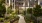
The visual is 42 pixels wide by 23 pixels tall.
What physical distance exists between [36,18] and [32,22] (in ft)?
0.20

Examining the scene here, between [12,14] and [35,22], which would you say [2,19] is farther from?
[35,22]

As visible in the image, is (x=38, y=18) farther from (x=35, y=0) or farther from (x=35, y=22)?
(x=35, y=0)

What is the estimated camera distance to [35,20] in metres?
0.95

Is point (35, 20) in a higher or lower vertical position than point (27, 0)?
lower

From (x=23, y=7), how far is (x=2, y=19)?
26cm

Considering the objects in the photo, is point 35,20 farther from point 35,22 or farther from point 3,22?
point 3,22

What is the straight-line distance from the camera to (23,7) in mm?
953

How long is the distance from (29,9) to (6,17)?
10.2 inches

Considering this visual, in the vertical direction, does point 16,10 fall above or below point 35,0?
below

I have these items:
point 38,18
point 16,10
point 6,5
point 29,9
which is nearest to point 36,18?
point 38,18

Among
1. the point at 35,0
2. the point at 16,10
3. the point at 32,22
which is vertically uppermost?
the point at 35,0

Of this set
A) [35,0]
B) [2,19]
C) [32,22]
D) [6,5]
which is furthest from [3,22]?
[35,0]

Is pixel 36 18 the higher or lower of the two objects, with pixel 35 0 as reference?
lower

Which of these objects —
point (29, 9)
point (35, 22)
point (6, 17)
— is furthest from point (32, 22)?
point (6, 17)
